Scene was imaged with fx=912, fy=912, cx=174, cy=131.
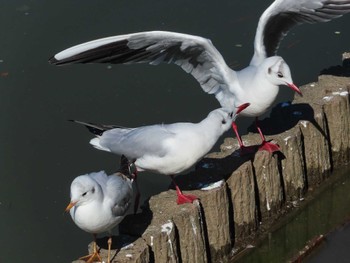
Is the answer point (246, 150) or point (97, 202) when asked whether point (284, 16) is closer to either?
point (246, 150)

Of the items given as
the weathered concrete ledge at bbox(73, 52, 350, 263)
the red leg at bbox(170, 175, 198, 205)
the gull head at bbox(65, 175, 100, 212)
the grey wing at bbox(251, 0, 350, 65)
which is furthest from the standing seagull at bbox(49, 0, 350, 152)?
the gull head at bbox(65, 175, 100, 212)

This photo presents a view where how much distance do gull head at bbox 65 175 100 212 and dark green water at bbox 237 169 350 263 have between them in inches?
53.2

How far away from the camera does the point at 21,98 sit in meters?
6.84

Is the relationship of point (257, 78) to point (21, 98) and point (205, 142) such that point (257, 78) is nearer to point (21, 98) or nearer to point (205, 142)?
point (205, 142)

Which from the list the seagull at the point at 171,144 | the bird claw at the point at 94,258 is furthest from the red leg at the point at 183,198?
the bird claw at the point at 94,258

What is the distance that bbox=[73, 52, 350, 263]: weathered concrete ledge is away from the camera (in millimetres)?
4680

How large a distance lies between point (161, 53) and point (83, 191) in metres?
1.51

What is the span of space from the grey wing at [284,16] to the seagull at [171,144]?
3.16 ft

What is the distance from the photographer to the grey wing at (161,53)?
5133mm

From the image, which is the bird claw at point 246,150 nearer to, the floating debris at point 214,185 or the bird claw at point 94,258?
the floating debris at point 214,185

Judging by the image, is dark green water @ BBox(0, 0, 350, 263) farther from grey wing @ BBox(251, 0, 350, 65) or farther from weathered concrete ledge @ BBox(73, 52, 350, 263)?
grey wing @ BBox(251, 0, 350, 65)

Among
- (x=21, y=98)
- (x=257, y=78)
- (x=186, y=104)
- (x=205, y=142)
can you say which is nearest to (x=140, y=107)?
(x=186, y=104)

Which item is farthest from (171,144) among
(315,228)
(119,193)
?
(315,228)

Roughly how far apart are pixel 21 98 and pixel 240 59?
67.9 inches
